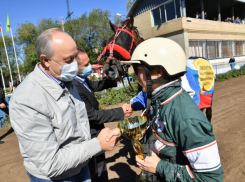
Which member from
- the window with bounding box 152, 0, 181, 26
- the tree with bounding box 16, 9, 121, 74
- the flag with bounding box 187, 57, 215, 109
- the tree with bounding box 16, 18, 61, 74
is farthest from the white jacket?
the tree with bounding box 16, 18, 61, 74

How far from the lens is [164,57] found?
1.49 meters

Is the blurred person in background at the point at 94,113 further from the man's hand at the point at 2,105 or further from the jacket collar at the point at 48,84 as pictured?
the man's hand at the point at 2,105

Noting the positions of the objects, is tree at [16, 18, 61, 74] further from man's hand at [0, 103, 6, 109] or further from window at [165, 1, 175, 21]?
man's hand at [0, 103, 6, 109]

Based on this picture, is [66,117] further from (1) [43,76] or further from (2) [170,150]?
(2) [170,150]

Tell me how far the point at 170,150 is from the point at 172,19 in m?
15.9

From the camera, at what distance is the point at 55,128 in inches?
54.7

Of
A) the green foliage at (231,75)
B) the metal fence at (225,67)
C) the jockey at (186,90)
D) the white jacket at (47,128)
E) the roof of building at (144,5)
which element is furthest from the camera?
the roof of building at (144,5)

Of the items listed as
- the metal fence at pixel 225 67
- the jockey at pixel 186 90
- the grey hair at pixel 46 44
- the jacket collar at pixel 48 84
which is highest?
the grey hair at pixel 46 44

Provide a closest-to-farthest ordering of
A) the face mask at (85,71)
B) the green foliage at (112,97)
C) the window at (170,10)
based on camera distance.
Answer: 1. the face mask at (85,71)
2. the green foliage at (112,97)
3. the window at (170,10)

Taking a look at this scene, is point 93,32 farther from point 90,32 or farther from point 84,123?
point 84,123

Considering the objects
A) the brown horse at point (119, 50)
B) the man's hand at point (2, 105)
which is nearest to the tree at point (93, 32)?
the man's hand at point (2, 105)

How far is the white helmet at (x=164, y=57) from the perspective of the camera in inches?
58.0

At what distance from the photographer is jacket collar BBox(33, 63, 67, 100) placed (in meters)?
1.41

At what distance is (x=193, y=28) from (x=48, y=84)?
15.6 meters
